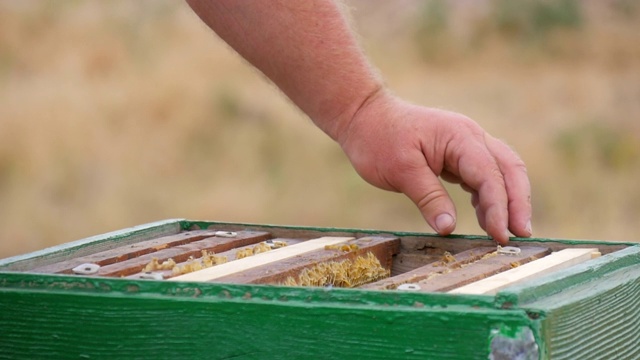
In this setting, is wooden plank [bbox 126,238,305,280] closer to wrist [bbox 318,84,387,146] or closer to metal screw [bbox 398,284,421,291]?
wrist [bbox 318,84,387,146]

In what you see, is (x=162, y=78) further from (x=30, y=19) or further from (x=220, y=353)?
(x=220, y=353)

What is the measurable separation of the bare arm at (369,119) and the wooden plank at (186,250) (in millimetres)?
328

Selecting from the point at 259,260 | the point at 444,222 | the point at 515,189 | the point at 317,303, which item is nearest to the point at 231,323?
the point at 317,303

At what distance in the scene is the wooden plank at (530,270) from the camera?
7.03 ft

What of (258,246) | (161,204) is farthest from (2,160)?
(258,246)

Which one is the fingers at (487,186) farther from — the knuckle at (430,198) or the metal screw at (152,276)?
the metal screw at (152,276)

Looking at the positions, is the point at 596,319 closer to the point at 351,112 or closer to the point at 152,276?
the point at 152,276

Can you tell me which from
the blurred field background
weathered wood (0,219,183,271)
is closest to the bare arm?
weathered wood (0,219,183,271)

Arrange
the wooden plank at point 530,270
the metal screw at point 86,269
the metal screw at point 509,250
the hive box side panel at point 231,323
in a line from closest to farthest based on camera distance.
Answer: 1. the hive box side panel at point 231,323
2. the wooden plank at point 530,270
3. the metal screw at point 86,269
4. the metal screw at point 509,250

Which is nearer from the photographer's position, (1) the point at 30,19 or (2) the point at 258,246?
(2) the point at 258,246

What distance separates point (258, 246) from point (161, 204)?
6.73 metres

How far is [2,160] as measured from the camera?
1016 centimetres

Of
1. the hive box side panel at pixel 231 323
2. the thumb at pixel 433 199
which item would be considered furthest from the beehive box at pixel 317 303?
the thumb at pixel 433 199

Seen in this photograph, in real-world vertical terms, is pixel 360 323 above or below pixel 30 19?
Result: below
